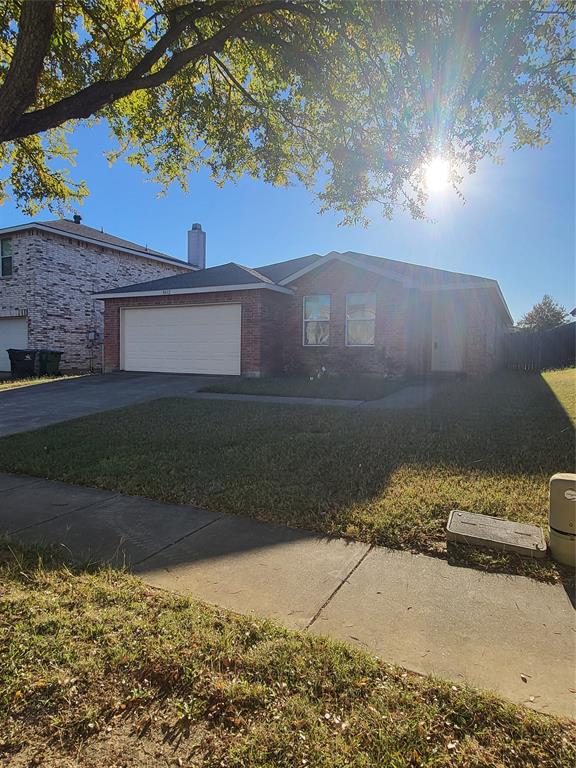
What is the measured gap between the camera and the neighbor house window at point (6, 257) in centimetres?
2045

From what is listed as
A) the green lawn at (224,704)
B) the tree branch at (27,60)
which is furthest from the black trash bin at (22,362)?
the green lawn at (224,704)

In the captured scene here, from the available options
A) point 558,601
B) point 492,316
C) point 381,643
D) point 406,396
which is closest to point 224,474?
point 381,643

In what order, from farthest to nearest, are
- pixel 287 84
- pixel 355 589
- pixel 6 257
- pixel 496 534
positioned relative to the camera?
1. pixel 6 257
2. pixel 287 84
3. pixel 496 534
4. pixel 355 589

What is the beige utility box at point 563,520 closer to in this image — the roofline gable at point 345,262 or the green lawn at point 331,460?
the green lawn at point 331,460

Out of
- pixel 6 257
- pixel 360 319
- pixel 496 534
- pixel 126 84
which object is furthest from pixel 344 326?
pixel 6 257

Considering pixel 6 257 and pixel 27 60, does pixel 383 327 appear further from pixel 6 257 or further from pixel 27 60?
pixel 6 257

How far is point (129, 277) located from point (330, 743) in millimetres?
24480

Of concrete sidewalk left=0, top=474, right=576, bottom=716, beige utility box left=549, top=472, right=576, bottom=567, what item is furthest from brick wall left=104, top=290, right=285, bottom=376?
beige utility box left=549, top=472, right=576, bottom=567

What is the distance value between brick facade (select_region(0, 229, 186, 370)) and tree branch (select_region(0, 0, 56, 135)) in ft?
57.3

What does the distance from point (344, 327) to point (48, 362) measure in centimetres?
1169

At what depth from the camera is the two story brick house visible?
778 inches

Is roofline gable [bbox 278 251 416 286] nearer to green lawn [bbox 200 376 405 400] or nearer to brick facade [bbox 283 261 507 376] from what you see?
brick facade [bbox 283 261 507 376]

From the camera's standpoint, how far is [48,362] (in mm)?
17891

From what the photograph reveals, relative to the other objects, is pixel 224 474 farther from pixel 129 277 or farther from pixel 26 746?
pixel 129 277
